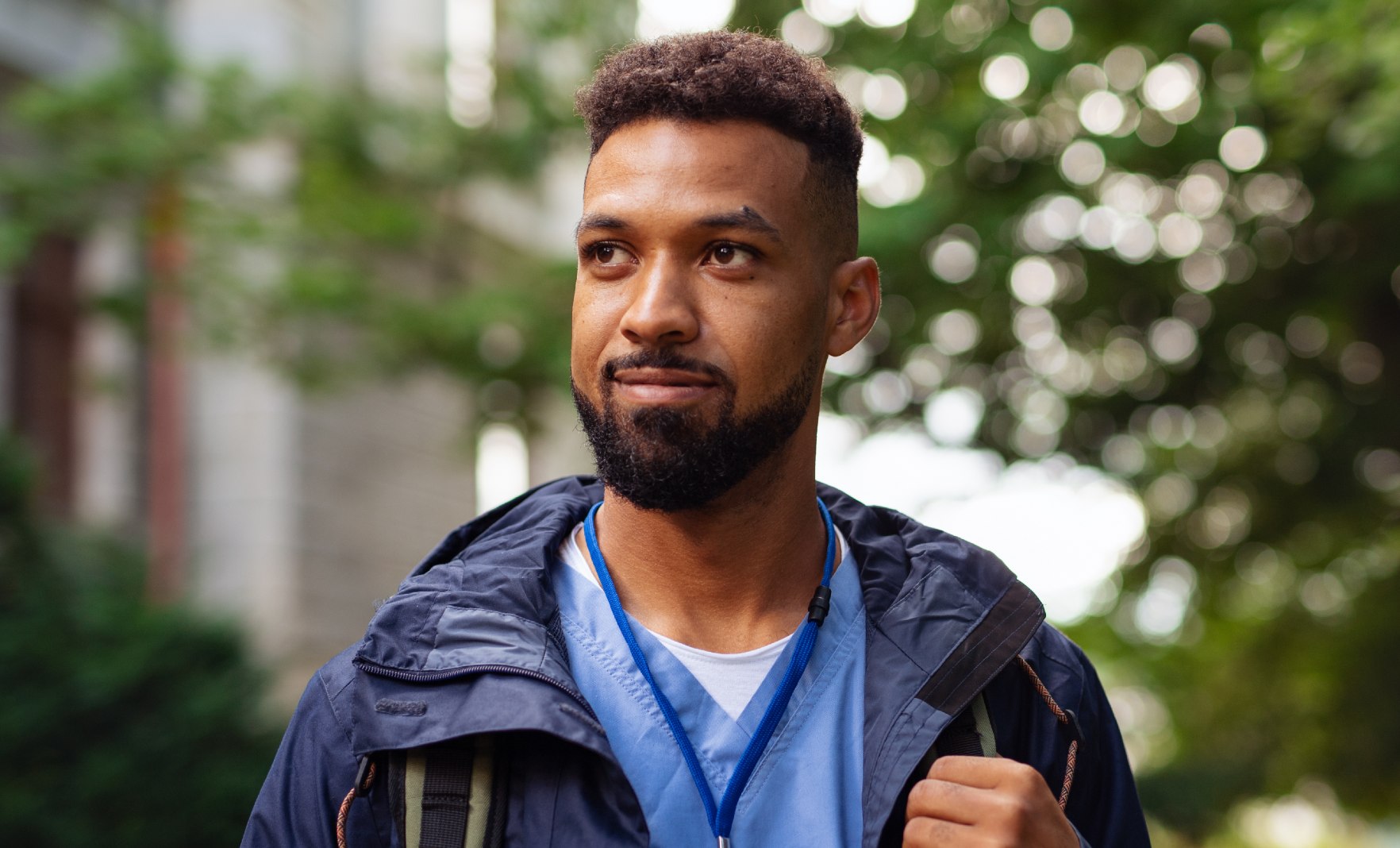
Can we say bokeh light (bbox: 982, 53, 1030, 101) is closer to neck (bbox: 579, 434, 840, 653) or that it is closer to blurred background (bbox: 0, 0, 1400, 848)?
blurred background (bbox: 0, 0, 1400, 848)

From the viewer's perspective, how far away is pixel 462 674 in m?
2.34

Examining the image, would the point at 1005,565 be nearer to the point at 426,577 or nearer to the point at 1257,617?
the point at 426,577

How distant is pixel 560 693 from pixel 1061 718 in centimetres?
89

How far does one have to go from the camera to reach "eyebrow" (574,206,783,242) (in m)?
2.56

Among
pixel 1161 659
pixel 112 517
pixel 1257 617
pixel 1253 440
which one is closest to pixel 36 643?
pixel 112 517

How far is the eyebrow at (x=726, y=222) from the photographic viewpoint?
2559 mm

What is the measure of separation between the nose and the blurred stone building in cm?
851

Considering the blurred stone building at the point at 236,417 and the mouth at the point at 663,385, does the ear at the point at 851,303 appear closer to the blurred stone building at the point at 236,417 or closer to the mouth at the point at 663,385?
the mouth at the point at 663,385

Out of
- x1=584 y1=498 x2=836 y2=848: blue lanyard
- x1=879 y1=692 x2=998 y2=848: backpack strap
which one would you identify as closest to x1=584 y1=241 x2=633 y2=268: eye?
x1=584 y1=498 x2=836 y2=848: blue lanyard

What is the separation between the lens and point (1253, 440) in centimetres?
1205

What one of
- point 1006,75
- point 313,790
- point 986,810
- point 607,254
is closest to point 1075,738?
Answer: point 986,810

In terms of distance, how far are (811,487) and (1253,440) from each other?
10.1m

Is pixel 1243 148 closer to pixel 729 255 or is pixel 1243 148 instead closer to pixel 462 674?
pixel 729 255

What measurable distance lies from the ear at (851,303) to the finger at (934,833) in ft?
3.05
